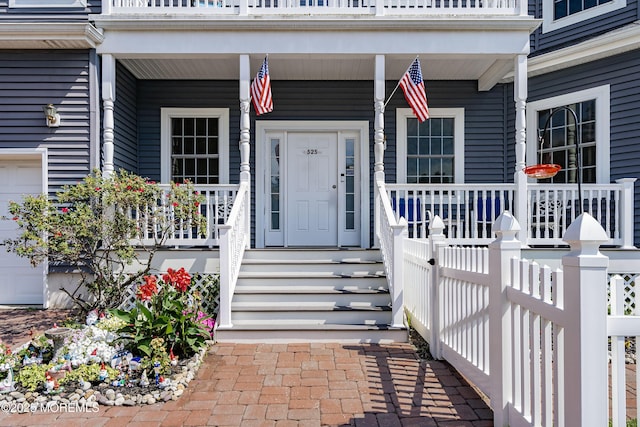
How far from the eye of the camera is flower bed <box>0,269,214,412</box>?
10.7 feet

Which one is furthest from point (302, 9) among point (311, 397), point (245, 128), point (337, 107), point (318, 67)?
point (311, 397)

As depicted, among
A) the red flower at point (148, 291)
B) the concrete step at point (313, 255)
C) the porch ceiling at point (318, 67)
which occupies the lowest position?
the red flower at point (148, 291)

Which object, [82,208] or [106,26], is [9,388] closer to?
[82,208]

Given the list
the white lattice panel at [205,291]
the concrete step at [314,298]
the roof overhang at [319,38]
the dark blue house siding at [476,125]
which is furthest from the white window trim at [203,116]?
the concrete step at [314,298]

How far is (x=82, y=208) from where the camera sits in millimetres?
5242

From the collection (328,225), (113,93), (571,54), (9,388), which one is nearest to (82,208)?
(113,93)

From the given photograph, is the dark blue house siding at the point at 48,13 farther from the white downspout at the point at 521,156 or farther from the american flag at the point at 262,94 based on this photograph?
the white downspout at the point at 521,156

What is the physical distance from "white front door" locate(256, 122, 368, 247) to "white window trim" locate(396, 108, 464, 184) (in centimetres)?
64

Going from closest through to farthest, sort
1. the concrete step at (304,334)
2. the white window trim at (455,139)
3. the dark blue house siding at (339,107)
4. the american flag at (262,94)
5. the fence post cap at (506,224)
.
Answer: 1. the fence post cap at (506,224)
2. the concrete step at (304,334)
3. the american flag at (262,94)
4. the dark blue house siding at (339,107)
5. the white window trim at (455,139)

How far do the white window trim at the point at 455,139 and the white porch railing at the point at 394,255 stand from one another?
7.12ft

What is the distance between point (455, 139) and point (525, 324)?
5.73 m

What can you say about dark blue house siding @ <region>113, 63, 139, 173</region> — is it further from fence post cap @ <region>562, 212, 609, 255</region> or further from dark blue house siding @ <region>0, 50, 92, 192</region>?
fence post cap @ <region>562, 212, 609, 255</region>

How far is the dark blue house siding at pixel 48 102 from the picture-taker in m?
5.96

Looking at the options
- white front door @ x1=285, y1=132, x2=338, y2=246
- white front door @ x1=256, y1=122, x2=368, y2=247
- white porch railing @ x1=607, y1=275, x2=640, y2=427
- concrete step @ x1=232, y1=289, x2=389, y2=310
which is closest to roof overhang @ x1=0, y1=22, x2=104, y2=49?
white front door @ x1=256, y1=122, x2=368, y2=247
